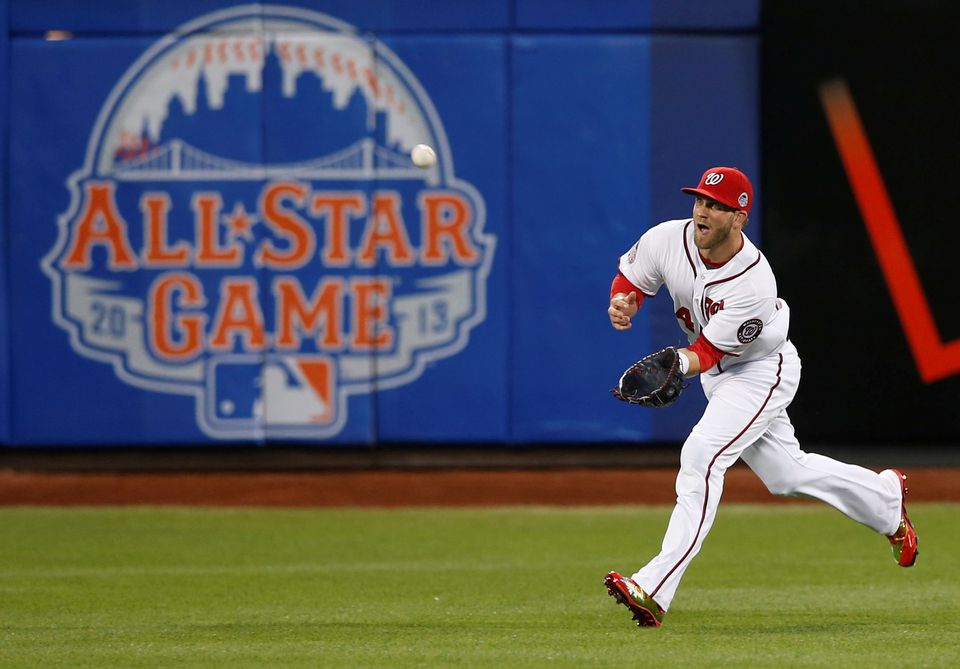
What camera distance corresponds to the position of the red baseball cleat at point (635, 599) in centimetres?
567

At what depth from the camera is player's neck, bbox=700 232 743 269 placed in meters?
5.99

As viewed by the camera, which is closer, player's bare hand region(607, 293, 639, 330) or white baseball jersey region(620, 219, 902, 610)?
white baseball jersey region(620, 219, 902, 610)

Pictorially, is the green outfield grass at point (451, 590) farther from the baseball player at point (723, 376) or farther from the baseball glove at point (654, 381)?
the baseball glove at point (654, 381)

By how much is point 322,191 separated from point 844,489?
657 centimetres

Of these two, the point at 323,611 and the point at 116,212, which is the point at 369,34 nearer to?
the point at 116,212

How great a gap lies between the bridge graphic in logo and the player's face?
20.4ft

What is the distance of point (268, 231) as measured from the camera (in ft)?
39.8

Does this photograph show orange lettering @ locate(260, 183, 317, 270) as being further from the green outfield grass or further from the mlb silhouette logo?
the green outfield grass

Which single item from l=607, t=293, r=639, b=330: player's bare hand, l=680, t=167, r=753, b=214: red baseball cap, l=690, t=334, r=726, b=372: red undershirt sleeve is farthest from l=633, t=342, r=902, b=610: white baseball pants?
l=680, t=167, r=753, b=214: red baseball cap

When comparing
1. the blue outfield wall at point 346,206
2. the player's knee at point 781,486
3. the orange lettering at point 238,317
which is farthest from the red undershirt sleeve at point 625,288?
the orange lettering at point 238,317

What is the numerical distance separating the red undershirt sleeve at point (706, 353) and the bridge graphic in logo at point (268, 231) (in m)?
6.27

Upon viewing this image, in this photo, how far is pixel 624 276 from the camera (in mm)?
6285

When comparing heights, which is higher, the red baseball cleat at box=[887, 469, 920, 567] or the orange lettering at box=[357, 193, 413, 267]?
the orange lettering at box=[357, 193, 413, 267]

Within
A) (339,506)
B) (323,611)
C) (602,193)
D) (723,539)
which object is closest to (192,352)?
(339,506)
